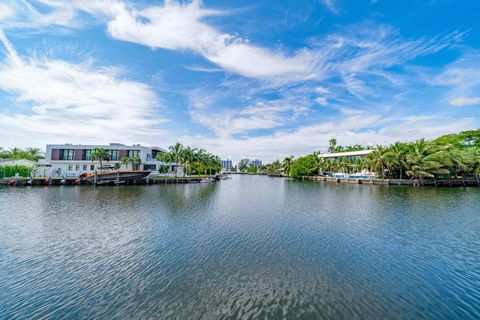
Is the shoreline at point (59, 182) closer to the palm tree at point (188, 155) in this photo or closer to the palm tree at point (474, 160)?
the palm tree at point (188, 155)

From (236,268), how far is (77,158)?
72.3 metres

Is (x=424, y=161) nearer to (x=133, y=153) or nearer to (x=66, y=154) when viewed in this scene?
(x=133, y=153)

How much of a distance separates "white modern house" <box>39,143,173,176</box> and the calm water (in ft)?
157

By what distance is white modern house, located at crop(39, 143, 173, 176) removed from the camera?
198 feet

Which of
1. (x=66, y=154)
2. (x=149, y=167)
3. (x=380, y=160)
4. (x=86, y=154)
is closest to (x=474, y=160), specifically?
(x=380, y=160)

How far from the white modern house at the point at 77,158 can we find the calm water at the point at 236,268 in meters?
47.8

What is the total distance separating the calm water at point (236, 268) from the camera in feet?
24.6

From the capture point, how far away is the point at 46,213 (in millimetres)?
20969

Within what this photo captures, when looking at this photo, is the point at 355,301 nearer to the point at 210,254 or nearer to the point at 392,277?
the point at 392,277

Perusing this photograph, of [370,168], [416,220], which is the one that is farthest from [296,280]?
[370,168]

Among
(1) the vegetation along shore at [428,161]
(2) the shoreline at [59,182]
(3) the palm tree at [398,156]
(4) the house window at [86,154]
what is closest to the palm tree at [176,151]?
(2) the shoreline at [59,182]

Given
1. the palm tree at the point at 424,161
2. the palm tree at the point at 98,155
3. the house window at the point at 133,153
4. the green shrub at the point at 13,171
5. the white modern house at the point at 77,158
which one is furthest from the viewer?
the house window at the point at 133,153

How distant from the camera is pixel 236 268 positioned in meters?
10.5

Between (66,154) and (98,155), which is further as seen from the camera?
(66,154)
